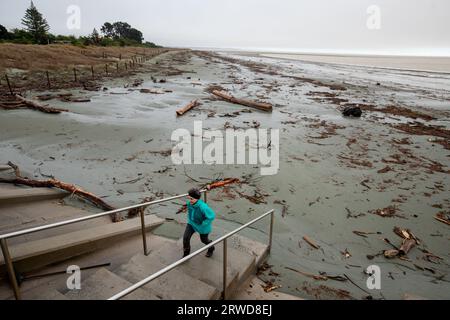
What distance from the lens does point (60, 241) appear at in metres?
4.12

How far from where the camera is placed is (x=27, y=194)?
5.65 meters

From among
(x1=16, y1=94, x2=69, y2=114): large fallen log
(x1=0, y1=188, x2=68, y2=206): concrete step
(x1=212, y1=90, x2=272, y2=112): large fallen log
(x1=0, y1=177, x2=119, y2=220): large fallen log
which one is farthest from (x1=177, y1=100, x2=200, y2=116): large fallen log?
(x1=0, y1=188, x2=68, y2=206): concrete step

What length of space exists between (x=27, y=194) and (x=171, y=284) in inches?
167

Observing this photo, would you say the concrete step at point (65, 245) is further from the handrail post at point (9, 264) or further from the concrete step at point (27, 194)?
the concrete step at point (27, 194)

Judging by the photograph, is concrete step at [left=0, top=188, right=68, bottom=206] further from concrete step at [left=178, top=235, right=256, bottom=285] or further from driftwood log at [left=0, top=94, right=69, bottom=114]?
driftwood log at [left=0, top=94, right=69, bottom=114]

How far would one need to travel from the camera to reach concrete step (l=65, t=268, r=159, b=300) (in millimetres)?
3238

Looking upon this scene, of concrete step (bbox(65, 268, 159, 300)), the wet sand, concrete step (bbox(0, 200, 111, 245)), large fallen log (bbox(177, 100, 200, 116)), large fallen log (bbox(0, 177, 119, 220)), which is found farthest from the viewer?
large fallen log (bbox(177, 100, 200, 116))

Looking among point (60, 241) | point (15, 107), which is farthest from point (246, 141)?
point (15, 107)

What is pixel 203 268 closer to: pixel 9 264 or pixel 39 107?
pixel 9 264

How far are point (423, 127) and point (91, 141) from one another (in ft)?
53.4

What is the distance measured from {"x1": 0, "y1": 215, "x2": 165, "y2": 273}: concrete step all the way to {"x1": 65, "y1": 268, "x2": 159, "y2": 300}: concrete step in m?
0.86

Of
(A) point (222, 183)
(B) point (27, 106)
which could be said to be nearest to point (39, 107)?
(B) point (27, 106)
